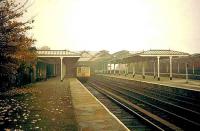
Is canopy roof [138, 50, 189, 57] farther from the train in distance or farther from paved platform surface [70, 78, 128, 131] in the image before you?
paved platform surface [70, 78, 128, 131]

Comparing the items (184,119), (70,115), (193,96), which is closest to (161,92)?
(193,96)

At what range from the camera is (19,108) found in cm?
1402

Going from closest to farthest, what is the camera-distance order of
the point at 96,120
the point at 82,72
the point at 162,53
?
1. the point at 96,120
2. the point at 162,53
3. the point at 82,72

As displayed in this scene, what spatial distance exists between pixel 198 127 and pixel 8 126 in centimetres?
780

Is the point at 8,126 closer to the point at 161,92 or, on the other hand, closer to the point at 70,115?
the point at 70,115

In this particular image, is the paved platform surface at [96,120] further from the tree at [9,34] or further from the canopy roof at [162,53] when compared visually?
the canopy roof at [162,53]

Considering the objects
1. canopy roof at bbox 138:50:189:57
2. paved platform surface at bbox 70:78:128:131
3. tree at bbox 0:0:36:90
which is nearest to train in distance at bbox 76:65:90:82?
canopy roof at bbox 138:50:189:57

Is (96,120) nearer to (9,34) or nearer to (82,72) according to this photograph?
(9,34)

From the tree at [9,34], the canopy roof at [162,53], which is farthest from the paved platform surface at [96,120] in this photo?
the canopy roof at [162,53]

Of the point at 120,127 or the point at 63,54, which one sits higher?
the point at 63,54

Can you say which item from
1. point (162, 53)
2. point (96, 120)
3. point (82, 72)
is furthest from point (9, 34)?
point (82, 72)

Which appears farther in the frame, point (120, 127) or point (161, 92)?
point (161, 92)

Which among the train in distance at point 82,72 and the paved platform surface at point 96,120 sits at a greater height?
the train in distance at point 82,72

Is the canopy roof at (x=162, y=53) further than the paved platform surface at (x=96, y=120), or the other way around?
the canopy roof at (x=162, y=53)
